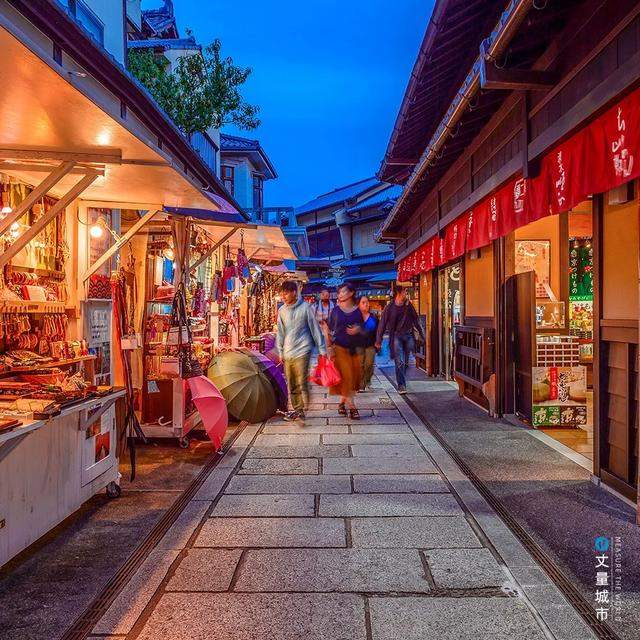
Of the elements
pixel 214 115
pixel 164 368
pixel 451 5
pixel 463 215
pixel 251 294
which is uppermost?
pixel 214 115

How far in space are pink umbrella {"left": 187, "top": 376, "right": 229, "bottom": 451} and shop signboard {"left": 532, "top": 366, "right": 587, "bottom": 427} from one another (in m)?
4.86

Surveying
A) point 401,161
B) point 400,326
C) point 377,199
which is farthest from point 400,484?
point 377,199

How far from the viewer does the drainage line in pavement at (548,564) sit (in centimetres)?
352

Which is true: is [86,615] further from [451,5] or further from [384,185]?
[384,185]

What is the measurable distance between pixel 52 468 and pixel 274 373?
5727 mm

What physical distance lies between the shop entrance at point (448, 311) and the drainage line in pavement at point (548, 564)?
8246mm

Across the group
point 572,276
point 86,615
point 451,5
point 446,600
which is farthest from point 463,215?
point 86,615

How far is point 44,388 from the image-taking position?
540 cm

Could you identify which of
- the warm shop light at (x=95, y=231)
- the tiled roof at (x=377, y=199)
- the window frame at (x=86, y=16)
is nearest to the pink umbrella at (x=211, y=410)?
the warm shop light at (x=95, y=231)

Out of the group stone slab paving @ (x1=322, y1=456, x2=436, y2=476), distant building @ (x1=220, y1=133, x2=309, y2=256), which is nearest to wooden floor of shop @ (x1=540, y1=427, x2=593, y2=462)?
stone slab paving @ (x1=322, y1=456, x2=436, y2=476)

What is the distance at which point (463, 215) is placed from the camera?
11.7m

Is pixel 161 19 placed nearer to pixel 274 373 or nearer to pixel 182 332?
pixel 274 373

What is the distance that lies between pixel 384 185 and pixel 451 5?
96.9 feet

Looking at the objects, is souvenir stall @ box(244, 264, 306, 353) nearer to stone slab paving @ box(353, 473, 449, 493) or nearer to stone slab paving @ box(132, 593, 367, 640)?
stone slab paving @ box(353, 473, 449, 493)
